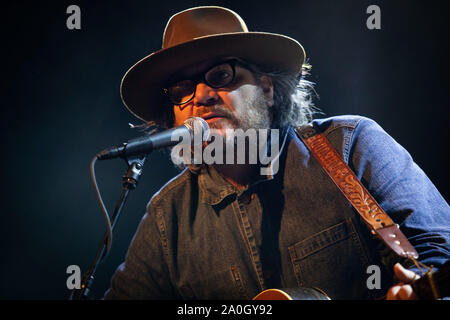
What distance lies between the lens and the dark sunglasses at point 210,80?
2148 mm

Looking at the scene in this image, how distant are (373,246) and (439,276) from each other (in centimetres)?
86

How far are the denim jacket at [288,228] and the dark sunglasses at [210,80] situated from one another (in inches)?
21.9

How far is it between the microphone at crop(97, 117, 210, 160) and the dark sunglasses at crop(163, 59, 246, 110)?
530mm

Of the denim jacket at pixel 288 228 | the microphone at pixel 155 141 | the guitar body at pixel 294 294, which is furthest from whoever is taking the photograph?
the denim jacket at pixel 288 228

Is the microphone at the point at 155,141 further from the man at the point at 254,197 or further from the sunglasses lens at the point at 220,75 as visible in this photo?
the sunglasses lens at the point at 220,75

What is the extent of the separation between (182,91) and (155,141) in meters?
0.89

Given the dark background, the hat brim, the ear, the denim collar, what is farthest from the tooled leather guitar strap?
the dark background

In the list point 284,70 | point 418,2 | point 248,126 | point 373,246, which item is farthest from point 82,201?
point 418,2

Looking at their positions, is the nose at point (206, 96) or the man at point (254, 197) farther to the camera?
the nose at point (206, 96)

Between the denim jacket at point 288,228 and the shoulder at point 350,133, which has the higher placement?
the shoulder at point 350,133

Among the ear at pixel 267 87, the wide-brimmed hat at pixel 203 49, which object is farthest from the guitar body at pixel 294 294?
the wide-brimmed hat at pixel 203 49

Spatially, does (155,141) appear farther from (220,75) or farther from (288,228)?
(288,228)

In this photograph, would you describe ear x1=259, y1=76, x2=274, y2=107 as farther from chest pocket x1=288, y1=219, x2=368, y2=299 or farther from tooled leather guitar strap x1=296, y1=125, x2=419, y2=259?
chest pocket x1=288, y1=219, x2=368, y2=299

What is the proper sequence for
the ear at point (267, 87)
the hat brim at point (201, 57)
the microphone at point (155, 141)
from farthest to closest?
the ear at point (267, 87) → the hat brim at point (201, 57) → the microphone at point (155, 141)
